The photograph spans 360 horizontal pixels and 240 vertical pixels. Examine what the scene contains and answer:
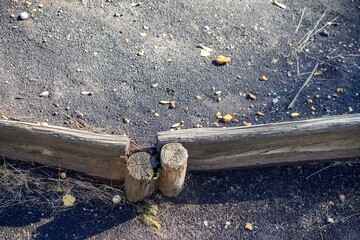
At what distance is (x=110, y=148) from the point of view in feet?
9.87

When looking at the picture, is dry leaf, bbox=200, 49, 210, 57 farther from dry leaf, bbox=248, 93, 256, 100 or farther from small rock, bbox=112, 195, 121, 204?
A: small rock, bbox=112, 195, 121, 204

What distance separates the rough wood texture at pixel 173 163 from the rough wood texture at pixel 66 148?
0.83 feet

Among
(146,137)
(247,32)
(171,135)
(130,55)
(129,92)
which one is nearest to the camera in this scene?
(171,135)

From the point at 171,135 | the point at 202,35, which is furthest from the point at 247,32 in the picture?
the point at 171,135

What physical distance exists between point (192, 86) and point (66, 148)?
3.94ft

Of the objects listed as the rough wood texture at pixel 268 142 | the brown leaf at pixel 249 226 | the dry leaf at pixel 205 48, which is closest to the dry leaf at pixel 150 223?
the rough wood texture at pixel 268 142

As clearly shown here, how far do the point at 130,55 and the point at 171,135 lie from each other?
126 centimetres

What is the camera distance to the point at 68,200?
318 cm

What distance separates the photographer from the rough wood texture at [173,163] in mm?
2895

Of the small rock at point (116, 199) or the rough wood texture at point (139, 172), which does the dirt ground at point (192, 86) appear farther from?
the rough wood texture at point (139, 172)

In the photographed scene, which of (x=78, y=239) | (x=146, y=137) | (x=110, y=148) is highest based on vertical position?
(x=110, y=148)

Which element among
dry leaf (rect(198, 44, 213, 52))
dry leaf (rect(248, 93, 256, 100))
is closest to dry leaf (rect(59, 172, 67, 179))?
dry leaf (rect(248, 93, 256, 100))

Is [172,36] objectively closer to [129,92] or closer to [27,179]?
[129,92]

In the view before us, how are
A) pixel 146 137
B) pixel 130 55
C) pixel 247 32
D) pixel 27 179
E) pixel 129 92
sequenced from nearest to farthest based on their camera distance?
pixel 27 179 < pixel 146 137 < pixel 129 92 < pixel 130 55 < pixel 247 32
